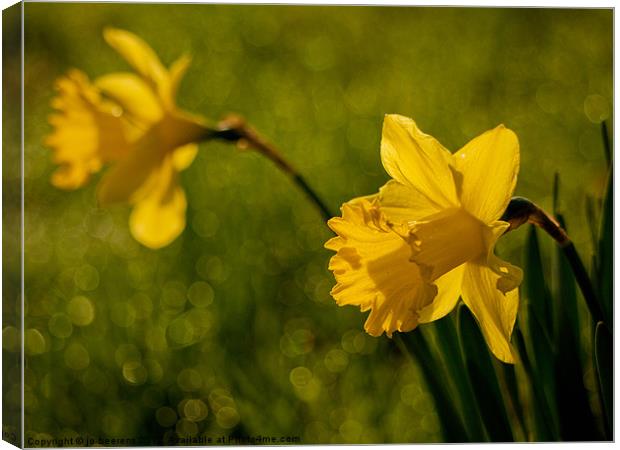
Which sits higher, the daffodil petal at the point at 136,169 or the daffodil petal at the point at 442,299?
the daffodil petal at the point at 136,169

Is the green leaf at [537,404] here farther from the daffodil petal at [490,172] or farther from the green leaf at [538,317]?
the daffodil petal at [490,172]

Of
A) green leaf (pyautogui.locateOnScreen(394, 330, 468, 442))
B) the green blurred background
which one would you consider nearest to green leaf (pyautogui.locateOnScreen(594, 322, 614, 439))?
green leaf (pyautogui.locateOnScreen(394, 330, 468, 442))

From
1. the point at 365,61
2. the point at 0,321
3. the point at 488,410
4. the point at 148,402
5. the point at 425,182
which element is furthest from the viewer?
the point at 365,61

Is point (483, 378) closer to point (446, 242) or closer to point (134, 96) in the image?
point (446, 242)

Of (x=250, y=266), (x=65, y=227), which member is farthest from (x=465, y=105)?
(x=65, y=227)

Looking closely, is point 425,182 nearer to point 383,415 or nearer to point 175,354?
point 383,415

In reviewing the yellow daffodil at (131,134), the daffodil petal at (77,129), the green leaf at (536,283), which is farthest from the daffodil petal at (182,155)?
the green leaf at (536,283)

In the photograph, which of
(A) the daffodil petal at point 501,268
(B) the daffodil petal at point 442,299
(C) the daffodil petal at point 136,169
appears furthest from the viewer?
(C) the daffodil petal at point 136,169
